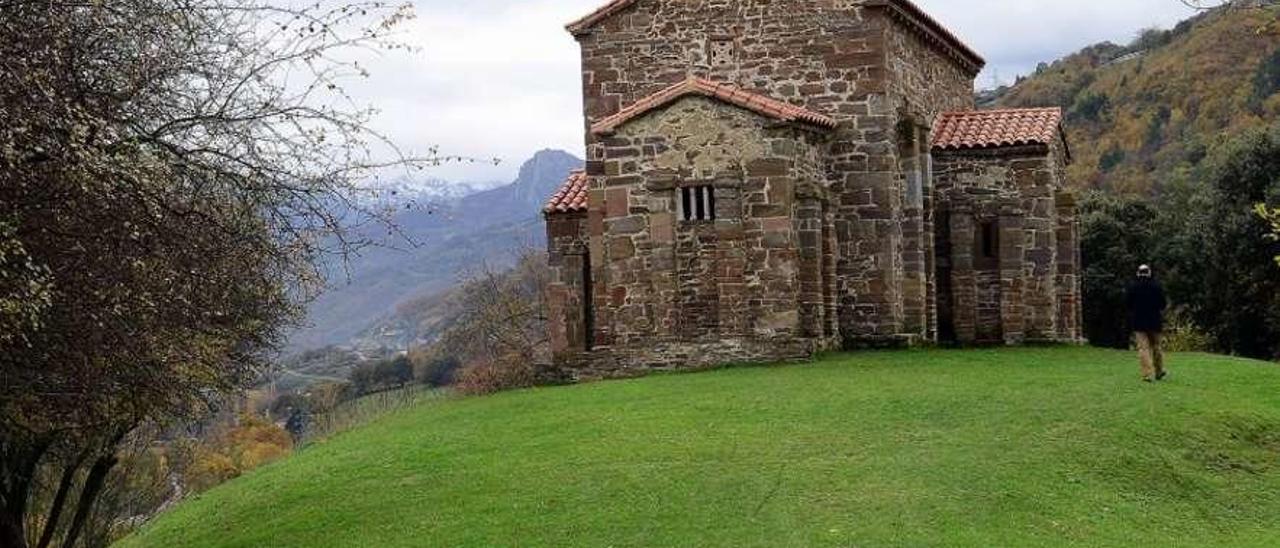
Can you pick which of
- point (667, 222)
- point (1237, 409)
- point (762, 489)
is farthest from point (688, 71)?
point (762, 489)

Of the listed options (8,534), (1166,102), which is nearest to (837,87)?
(8,534)

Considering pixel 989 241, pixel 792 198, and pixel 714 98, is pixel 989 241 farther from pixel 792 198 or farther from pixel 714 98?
pixel 714 98

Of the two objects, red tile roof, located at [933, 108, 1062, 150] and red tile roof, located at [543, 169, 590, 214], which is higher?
red tile roof, located at [933, 108, 1062, 150]

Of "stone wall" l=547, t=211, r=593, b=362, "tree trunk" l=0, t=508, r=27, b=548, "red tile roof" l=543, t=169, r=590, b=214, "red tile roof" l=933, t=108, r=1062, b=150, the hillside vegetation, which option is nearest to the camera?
"tree trunk" l=0, t=508, r=27, b=548

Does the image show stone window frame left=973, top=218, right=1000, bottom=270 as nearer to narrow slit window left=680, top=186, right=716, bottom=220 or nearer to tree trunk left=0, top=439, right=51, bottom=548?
narrow slit window left=680, top=186, right=716, bottom=220

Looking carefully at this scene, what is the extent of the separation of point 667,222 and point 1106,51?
83342 mm

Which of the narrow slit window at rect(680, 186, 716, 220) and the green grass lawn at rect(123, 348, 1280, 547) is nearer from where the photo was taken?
the green grass lawn at rect(123, 348, 1280, 547)

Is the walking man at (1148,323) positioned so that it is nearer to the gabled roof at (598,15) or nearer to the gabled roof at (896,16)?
the gabled roof at (896,16)

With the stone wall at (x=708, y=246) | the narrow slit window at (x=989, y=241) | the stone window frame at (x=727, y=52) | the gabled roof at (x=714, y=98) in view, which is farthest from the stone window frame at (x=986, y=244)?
the stone window frame at (x=727, y=52)

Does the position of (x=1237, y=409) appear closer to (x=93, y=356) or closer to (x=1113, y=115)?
(x=93, y=356)

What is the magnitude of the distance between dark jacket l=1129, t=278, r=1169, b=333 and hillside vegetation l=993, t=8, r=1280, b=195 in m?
41.3

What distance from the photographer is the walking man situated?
18797mm

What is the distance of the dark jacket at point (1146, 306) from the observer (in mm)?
18797

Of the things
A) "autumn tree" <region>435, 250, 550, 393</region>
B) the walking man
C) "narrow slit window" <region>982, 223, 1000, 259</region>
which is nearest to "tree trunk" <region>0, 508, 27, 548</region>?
the walking man
